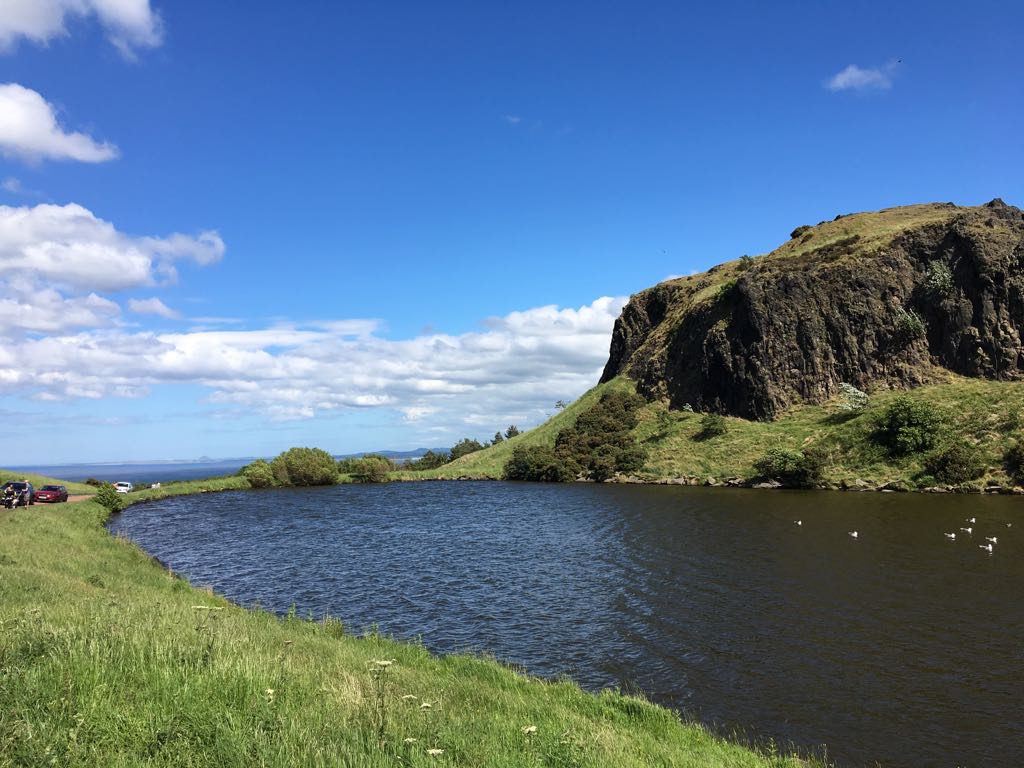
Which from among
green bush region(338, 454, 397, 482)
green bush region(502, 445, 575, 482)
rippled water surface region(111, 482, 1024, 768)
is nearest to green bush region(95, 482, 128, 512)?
rippled water surface region(111, 482, 1024, 768)

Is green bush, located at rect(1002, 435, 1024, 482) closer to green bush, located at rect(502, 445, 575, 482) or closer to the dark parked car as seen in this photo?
green bush, located at rect(502, 445, 575, 482)

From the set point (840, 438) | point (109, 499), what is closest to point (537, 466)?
point (840, 438)

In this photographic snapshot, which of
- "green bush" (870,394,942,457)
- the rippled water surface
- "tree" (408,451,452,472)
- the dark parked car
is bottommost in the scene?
the rippled water surface

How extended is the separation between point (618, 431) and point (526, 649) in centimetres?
9024

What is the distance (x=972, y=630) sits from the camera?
2255 centimetres

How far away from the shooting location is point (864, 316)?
3794 inches

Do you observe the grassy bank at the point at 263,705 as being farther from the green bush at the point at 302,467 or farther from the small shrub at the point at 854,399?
the green bush at the point at 302,467

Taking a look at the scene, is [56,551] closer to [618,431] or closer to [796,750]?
[796,750]

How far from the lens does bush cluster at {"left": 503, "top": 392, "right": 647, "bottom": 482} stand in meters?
98.5

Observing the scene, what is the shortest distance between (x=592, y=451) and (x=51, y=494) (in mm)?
76457

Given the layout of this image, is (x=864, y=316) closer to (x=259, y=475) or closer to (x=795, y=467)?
(x=795, y=467)

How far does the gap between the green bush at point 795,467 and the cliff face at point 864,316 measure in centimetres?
2306

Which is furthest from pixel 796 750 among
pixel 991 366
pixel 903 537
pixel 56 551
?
pixel 991 366

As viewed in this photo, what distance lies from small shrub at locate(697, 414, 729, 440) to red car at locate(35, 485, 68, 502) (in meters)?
87.8
